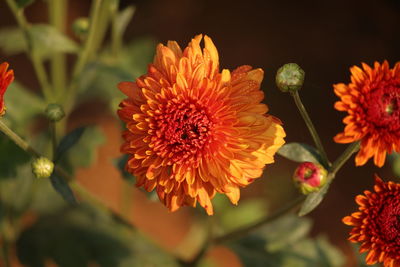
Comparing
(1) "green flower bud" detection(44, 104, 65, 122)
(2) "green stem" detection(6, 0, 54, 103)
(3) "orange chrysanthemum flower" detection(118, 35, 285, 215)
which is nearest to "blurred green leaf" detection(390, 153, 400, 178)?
(3) "orange chrysanthemum flower" detection(118, 35, 285, 215)

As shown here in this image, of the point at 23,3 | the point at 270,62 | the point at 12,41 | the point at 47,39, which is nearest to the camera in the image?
the point at 23,3

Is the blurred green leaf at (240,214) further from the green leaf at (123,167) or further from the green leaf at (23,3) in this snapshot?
the green leaf at (23,3)

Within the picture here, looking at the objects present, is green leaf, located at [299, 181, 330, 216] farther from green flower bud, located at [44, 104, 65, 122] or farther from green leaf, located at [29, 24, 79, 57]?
green leaf, located at [29, 24, 79, 57]

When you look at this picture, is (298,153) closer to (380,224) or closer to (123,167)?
(380,224)

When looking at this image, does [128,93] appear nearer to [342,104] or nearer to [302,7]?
[342,104]

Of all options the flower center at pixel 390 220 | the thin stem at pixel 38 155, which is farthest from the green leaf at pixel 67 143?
the flower center at pixel 390 220

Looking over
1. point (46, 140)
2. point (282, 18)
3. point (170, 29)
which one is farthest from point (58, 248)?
point (282, 18)

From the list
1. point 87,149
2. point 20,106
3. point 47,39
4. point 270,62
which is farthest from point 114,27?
point 270,62
